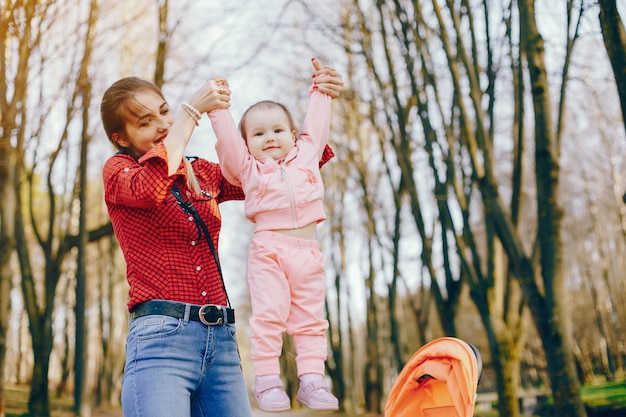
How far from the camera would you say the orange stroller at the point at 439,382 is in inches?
96.7

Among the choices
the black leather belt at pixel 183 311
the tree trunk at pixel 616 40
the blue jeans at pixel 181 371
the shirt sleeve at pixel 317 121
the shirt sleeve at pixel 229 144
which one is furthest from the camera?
the tree trunk at pixel 616 40

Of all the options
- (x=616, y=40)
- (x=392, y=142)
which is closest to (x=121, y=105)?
(x=616, y=40)

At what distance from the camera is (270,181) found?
7.61 ft

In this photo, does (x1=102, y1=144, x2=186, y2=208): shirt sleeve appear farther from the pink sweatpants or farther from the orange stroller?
the orange stroller

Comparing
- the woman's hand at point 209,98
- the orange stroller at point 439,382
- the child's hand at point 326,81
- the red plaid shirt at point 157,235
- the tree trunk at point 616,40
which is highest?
the tree trunk at point 616,40

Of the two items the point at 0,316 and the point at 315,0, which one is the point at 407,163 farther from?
the point at 0,316

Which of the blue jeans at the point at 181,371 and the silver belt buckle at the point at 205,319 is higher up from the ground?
the silver belt buckle at the point at 205,319

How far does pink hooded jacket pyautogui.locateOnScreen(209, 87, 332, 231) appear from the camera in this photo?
2312 millimetres

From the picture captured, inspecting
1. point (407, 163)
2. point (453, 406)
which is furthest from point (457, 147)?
point (453, 406)

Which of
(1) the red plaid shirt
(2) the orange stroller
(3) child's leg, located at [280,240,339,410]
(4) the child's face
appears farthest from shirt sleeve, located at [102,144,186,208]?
(2) the orange stroller

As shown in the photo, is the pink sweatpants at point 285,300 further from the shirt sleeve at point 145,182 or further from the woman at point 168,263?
the shirt sleeve at point 145,182

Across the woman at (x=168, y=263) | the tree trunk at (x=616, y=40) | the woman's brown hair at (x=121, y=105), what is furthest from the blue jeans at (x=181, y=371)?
the tree trunk at (x=616, y=40)

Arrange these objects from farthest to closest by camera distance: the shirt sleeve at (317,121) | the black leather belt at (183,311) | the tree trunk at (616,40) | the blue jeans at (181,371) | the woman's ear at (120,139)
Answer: the tree trunk at (616,40) < the shirt sleeve at (317,121) < the woman's ear at (120,139) < the black leather belt at (183,311) < the blue jeans at (181,371)

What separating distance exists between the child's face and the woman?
6.7 inches
